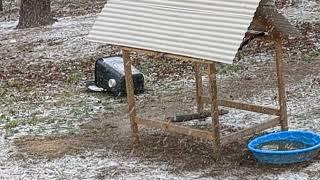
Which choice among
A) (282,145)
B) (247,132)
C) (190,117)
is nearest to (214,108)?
(247,132)

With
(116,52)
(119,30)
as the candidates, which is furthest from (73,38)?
(119,30)

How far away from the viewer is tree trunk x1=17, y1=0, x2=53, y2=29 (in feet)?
51.6

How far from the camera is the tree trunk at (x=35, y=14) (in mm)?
15714

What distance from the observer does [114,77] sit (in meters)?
9.52

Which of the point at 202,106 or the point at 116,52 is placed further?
the point at 116,52

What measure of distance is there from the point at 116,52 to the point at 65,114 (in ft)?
12.3

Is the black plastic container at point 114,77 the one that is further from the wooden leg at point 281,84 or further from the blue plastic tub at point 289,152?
the blue plastic tub at point 289,152

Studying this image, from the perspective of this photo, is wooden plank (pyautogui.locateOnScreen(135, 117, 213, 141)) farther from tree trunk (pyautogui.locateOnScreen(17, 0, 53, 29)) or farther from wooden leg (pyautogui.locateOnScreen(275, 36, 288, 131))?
tree trunk (pyautogui.locateOnScreen(17, 0, 53, 29))

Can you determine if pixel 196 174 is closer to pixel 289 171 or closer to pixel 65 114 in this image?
pixel 289 171

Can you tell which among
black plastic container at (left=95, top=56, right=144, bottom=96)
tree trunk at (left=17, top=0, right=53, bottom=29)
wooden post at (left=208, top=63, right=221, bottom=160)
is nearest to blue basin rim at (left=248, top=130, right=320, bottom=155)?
wooden post at (left=208, top=63, right=221, bottom=160)

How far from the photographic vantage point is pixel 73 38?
1400 cm

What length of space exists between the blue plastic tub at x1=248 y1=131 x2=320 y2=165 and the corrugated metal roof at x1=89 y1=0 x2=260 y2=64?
1.00 meters

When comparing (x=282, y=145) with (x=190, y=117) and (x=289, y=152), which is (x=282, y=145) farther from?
(x=190, y=117)

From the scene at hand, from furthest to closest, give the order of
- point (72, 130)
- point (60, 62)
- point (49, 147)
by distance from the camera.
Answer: point (60, 62) < point (72, 130) < point (49, 147)
